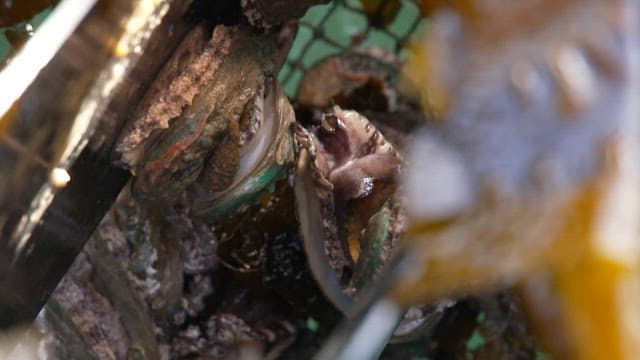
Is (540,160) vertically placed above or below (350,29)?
above

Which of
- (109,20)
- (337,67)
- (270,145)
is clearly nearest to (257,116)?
(270,145)

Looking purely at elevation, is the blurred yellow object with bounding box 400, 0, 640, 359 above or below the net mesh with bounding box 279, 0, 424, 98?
above

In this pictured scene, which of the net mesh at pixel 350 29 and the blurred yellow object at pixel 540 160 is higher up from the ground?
the blurred yellow object at pixel 540 160

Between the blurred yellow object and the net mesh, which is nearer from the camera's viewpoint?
the blurred yellow object

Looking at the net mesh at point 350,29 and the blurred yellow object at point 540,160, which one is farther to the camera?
the net mesh at point 350,29

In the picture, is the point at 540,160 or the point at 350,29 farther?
the point at 350,29
